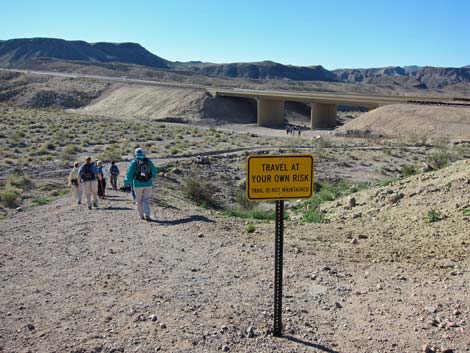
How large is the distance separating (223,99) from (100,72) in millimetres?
63582

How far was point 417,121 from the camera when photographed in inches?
2089

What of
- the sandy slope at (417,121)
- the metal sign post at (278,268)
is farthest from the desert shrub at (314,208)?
the sandy slope at (417,121)

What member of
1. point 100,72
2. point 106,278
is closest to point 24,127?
point 106,278

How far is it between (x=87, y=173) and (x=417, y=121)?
44.5 metres

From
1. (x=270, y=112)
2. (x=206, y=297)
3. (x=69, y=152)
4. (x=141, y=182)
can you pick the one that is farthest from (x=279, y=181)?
(x=270, y=112)

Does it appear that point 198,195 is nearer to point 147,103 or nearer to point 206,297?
point 206,297

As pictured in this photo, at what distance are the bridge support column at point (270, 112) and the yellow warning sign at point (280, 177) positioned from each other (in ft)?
223

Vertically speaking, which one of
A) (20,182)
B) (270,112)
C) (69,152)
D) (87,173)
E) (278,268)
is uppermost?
(278,268)

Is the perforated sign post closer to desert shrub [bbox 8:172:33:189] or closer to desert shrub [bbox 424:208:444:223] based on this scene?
desert shrub [bbox 424:208:444:223]

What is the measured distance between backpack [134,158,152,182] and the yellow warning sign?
6.52 metres

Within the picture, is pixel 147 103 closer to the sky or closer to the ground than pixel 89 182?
closer to the ground

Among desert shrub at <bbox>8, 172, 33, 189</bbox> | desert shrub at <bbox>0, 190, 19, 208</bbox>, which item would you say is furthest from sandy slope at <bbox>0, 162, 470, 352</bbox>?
desert shrub at <bbox>8, 172, 33, 189</bbox>

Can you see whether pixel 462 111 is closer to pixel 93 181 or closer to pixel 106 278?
pixel 93 181

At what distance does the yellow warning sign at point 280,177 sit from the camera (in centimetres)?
620
